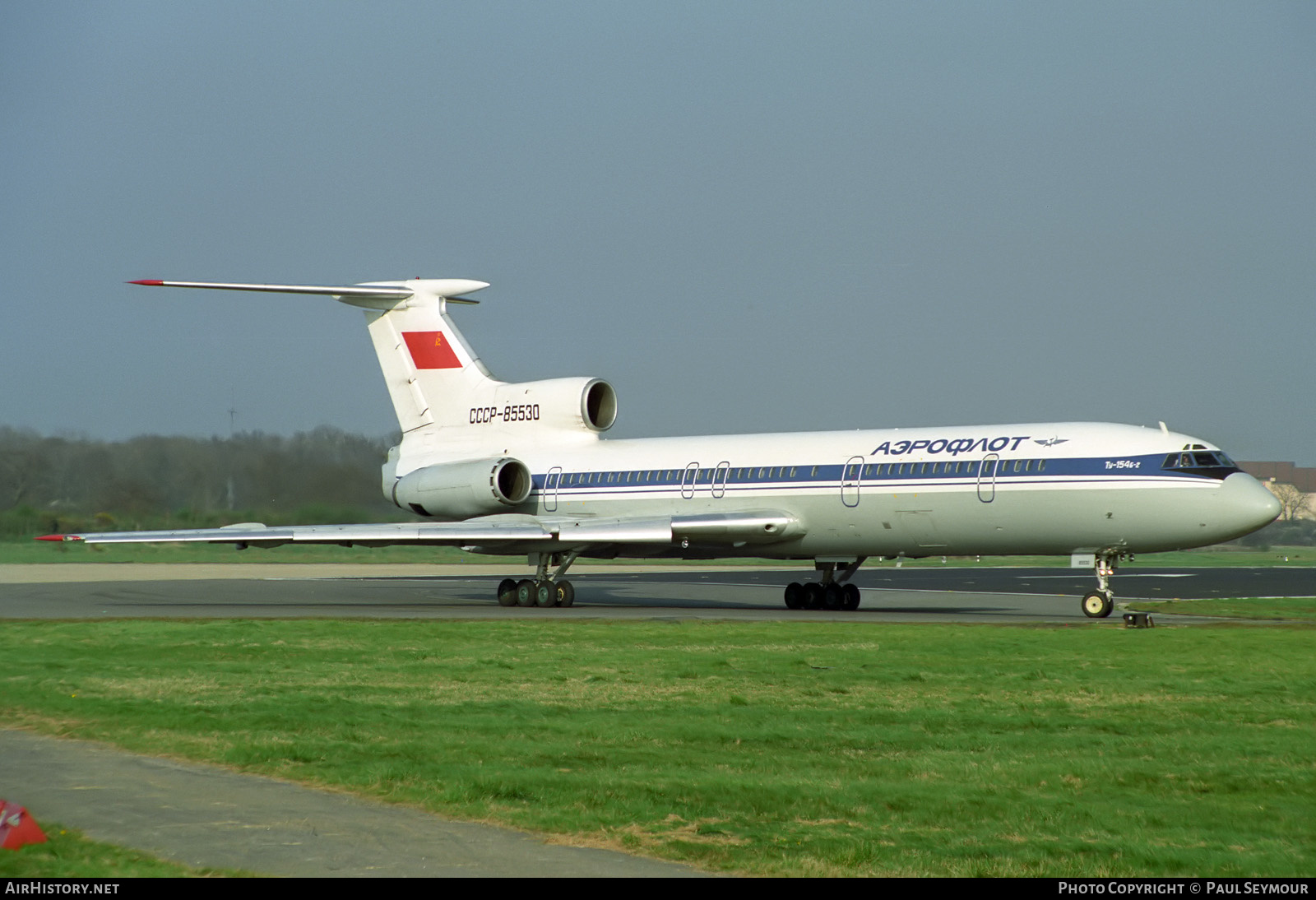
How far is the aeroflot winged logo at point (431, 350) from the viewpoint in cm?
3538

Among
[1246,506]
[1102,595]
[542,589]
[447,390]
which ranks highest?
[447,390]

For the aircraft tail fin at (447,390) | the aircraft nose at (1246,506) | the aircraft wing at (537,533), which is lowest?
the aircraft wing at (537,533)

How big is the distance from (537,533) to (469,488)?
12.9 feet

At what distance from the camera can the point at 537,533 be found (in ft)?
96.2

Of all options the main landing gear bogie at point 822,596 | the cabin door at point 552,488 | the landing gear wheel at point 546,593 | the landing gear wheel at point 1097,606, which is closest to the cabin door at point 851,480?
the main landing gear bogie at point 822,596

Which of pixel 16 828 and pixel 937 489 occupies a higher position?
pixel 937 489

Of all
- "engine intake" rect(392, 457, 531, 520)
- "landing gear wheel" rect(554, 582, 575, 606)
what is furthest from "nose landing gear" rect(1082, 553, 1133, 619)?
"engine intake" rect(392, 457, 531, 520)

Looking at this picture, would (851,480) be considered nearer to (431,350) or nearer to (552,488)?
(552,488)

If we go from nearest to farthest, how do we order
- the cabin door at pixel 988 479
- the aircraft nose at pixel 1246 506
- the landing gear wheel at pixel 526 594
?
1. the aircraft nose at pixel 1246 506
2. the cabin door at pixel 988 479
3. the landing gear wheel at pixel 526 594

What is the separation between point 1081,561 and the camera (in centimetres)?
2683

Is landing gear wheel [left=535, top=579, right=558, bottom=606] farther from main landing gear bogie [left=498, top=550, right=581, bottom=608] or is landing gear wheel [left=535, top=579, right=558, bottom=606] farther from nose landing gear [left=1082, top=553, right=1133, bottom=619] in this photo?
nose landing gear [left=1082, top=553, right=1133, bottom=619]

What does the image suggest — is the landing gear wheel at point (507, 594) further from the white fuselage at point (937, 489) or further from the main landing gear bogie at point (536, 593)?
the white fuselage at point (937, 489)

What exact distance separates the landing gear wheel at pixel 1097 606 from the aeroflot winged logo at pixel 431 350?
16905 millimetres

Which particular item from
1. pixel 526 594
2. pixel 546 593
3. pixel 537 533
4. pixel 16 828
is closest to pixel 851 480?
pixel 537 533
